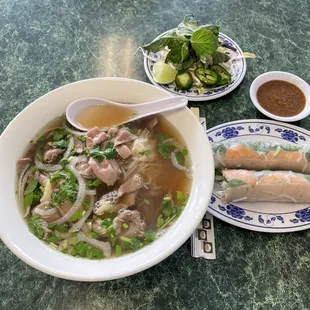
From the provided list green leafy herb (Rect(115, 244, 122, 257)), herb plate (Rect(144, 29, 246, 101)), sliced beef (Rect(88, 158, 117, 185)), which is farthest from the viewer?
herb plate (Rect(144, 29, 246, 101))

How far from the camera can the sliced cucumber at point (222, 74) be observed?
5.91 feet

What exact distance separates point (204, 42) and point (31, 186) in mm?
1009

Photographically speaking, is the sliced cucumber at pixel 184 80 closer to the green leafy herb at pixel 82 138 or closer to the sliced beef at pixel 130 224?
the green leafy herb at pixel 82 138

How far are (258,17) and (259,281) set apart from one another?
1530 mm

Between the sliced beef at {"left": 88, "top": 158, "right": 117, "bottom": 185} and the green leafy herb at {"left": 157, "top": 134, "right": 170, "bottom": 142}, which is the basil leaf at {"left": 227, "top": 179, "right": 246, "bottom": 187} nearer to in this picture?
the green leafy herb at {"left": 157, "top": 134, "right": 170, "bottom": 142}

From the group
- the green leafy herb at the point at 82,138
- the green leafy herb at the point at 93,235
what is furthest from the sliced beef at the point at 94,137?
the green leafy herb at the point at 93,235

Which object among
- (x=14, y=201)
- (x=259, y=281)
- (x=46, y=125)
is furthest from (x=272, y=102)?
(x=14, y=201)

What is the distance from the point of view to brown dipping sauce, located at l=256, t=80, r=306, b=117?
5.65 ft

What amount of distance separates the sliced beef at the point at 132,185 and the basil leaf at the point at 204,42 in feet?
2.37

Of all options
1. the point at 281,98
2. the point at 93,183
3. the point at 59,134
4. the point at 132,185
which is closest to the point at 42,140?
the point at 59,134

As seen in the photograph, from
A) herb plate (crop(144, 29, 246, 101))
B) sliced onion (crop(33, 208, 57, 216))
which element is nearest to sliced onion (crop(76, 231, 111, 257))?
sliced onion (crop(33, 208, 57, 216))

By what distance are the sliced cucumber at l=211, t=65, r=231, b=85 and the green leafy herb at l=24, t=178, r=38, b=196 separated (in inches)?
38.7

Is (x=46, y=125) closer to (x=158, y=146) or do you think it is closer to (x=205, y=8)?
(x=158, y=146)

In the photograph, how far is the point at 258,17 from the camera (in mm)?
2164
